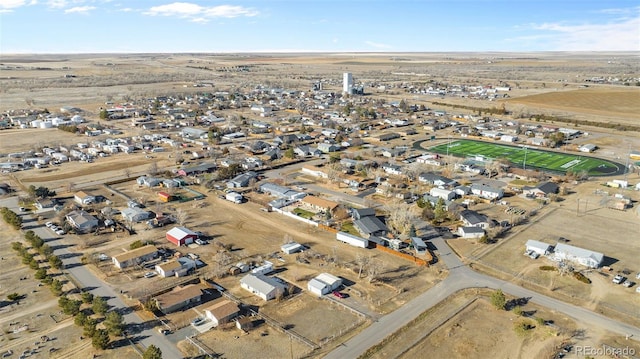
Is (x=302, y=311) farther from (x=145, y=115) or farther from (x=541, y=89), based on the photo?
(x=541, y=89)

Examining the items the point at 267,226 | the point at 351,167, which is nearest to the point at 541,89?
the point at 351,167

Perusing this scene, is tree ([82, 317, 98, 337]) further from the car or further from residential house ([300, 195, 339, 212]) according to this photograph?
the car

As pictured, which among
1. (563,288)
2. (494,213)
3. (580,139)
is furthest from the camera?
(580,139)

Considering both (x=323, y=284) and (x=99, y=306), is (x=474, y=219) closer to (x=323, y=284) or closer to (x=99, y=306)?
(x=323, y=284)

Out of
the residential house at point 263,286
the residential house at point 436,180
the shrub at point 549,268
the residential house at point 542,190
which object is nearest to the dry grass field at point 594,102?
the residential house at point 542,190

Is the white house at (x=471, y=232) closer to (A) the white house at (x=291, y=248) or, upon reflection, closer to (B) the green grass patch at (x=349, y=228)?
(B) the green grass patch at (x=349, y=228)

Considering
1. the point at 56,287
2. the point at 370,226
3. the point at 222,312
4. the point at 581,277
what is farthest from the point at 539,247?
the point at 56,287

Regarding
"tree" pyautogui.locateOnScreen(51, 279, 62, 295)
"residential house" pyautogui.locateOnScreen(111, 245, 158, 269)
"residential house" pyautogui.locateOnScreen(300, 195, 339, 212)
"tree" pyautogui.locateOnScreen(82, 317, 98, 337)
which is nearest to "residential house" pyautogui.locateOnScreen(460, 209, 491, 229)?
"residential house" pyautogui.locateOnScreen(300, 195, 339, 212)
